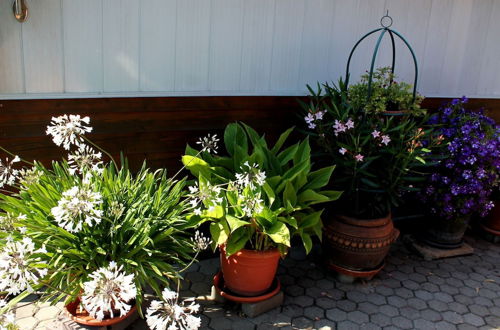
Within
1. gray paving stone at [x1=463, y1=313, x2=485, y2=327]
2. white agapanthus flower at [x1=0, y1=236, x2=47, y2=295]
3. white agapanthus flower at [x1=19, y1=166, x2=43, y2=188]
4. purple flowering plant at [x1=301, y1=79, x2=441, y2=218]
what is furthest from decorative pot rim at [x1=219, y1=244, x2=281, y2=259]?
gray paving stone at [x1=463, y1=313, x2=485, y2=327]

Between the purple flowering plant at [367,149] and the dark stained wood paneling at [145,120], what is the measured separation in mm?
384

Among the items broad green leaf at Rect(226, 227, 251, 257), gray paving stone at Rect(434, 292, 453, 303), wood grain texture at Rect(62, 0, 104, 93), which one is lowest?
gray paving stone at Rect(434, 292, 453, 303)

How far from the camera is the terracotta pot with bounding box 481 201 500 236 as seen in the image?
466cm

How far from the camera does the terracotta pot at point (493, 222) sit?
4.66 m

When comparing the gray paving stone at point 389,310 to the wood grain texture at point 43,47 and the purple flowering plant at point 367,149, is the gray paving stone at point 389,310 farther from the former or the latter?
the wood grain texture at point 43,47

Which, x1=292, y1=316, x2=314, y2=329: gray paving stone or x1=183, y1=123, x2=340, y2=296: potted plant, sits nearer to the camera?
x1=183, y1=123, x2=340, y2=296: potted plant

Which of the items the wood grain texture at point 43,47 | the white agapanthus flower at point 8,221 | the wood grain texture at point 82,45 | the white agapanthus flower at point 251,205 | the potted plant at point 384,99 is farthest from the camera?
the potted plant at point 384,99

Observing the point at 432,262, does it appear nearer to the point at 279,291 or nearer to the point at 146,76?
the point at 279,291

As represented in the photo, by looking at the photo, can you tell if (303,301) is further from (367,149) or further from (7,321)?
(7,321)

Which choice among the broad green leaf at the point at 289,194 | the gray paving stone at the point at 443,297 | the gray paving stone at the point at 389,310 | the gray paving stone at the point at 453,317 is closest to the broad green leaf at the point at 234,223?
the broad green leaf at the point at 289,194

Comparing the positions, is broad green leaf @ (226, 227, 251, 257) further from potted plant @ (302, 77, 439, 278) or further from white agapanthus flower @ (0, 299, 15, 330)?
white agapanthus flower @ (0, 299, 15, 330)

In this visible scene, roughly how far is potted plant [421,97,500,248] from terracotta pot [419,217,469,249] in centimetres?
2

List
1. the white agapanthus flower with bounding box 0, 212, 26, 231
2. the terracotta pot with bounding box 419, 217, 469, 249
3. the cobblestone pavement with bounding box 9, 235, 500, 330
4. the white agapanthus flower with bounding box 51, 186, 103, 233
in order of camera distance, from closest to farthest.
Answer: the white agapanthus flower with bounding box 51, 186, 103, 233 < the white agapanthus flower with bounding box 0, 212, 26, 231 < the cobblestone pavement with bounding box 9, 235, 500, 330 < the terracotta pot with bounding box 419, 217, 469, 249

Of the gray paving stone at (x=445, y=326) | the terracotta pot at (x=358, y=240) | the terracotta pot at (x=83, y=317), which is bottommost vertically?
the gray paving stone at (x=445, y=326)
